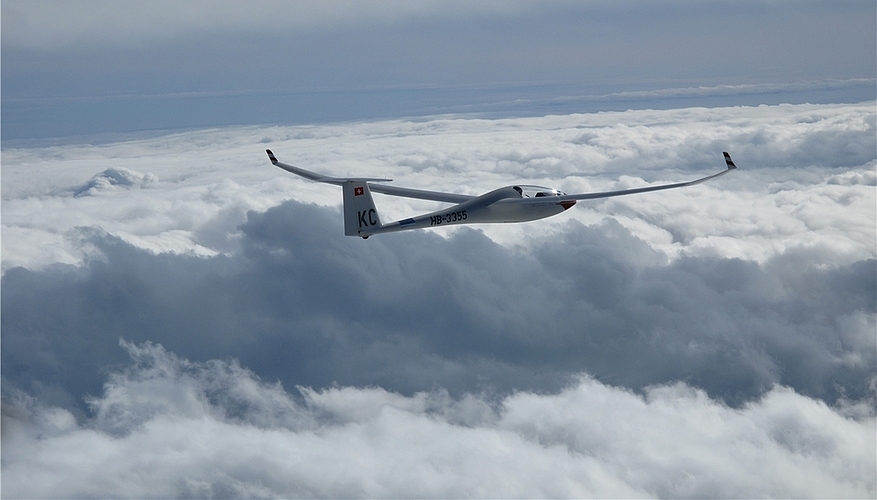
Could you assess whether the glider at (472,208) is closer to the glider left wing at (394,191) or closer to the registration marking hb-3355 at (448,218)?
the registration marking hb-3355 at (448,218)

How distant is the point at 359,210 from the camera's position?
33.4m

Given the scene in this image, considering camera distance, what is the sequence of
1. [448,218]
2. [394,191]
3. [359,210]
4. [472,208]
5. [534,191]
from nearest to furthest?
[359,210] < [448,218] < [472,208] < [534,191] < [394,191]

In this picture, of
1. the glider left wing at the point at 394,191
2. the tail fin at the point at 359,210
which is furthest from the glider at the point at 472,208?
the glider left wing at the point at 394,191

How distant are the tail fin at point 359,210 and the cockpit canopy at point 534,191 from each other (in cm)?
876

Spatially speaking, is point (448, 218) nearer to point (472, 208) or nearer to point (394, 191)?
point (472, 208)

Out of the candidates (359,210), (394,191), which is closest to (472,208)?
(359,210)

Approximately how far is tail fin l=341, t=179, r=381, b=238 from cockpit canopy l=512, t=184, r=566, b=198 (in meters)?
8.76

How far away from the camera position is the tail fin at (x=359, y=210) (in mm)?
33312

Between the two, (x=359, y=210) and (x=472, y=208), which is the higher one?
(x=359, y=210)

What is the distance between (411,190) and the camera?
41.5 m

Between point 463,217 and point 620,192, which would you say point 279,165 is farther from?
point 620,192

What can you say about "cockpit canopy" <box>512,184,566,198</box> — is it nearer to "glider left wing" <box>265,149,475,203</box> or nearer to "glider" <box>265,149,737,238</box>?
"glider" <box>265,149,737,238</box>

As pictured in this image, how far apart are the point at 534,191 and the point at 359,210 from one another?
34.9 feet

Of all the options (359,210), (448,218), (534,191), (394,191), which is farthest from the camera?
(394,191)
